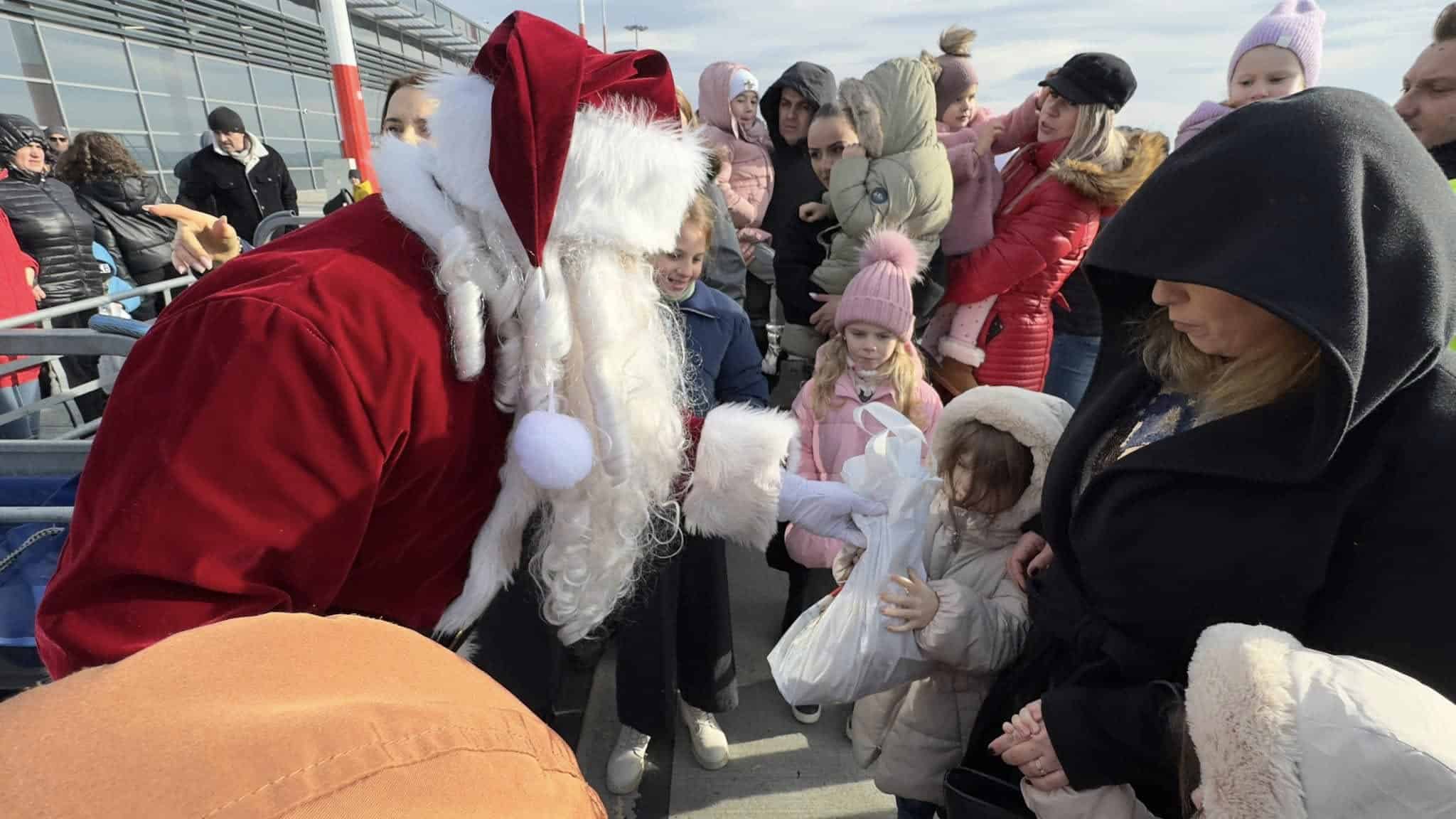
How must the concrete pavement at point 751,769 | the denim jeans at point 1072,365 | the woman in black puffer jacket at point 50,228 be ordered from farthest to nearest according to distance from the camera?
the woman in black puffer jacket at point 50,228 < the denim jeans at point 1072,365 < the concrete pavement at point 751,769

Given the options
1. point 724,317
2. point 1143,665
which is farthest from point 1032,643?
point 724,317

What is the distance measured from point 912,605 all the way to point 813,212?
223 cm

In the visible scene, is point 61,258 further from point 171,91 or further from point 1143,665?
point 171,91

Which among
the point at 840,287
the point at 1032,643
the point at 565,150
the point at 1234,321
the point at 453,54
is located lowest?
the point at 1032,643

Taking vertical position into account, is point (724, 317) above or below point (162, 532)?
below

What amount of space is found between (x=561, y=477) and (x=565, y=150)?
44 centimetres

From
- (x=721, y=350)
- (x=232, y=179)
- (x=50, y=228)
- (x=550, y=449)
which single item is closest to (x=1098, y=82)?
(x=721, y=350)

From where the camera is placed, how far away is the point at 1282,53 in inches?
102

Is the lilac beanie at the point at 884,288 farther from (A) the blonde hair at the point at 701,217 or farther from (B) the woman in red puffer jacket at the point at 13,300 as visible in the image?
(B) the woman in red puffer jacket at the point at 13,300

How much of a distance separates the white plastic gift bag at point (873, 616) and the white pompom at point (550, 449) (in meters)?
0.72

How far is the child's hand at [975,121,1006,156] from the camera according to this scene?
120 inches

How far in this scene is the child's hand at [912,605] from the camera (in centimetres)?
141

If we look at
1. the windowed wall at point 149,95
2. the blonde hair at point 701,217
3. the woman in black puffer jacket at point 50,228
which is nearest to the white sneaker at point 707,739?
the blonde hair at point 701,217

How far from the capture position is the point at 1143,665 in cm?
109
